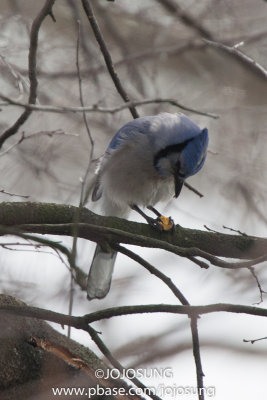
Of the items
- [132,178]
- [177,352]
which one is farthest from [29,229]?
[132,178]

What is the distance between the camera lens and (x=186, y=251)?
3.20 meters

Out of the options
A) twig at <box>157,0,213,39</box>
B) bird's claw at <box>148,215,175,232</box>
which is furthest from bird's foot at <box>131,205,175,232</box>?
twig at <box>157,0,213,39</box>

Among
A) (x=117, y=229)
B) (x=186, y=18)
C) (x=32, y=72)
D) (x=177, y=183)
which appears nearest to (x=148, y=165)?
(x=177, y=183)

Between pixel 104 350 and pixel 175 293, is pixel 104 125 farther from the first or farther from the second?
pixel 104 350

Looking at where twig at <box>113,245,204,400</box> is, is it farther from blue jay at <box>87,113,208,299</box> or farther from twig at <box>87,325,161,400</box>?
blue jay at <box>87,113,208,299</box>

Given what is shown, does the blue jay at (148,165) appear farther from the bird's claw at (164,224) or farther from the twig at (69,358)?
the twig at (69,358)

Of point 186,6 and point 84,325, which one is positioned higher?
point 186,6

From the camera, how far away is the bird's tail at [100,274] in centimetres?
451

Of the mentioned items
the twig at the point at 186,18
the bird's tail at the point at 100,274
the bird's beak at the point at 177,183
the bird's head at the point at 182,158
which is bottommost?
the bird's tail at the point at 100,274

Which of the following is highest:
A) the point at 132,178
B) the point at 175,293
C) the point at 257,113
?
the point at 257,113

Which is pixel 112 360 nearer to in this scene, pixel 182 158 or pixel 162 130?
pixel 182 158

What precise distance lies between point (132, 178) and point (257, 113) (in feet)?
Answer: 5.84

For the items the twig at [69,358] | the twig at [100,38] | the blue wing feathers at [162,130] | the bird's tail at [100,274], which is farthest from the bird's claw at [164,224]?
the twig at [69,358]

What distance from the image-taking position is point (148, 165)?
470 cm
